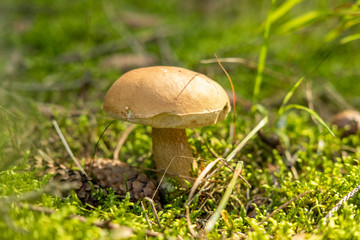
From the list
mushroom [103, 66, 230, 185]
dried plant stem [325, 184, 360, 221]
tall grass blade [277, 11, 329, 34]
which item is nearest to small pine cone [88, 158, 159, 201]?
mushroom [103, 66, 230, 185]


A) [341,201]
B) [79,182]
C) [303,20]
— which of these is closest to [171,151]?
[79,182]

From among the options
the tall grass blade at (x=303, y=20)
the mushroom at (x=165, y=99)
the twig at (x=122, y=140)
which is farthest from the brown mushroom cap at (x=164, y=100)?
the tall grass blade at (x=303, y=20)

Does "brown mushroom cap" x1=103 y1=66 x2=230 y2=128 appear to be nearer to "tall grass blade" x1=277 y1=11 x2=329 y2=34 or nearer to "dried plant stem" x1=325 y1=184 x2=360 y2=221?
"dried plant stem" x1=325 y1=184 x2=360 y2=221

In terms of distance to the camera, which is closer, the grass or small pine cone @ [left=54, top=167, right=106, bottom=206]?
the grass

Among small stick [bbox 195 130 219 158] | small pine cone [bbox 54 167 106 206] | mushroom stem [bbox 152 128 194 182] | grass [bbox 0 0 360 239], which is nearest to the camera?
grass [bbox 0 0 360 239]

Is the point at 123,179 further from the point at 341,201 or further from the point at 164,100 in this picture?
the point at 341,201

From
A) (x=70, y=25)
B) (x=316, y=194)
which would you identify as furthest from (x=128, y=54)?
(x=316, y=194)

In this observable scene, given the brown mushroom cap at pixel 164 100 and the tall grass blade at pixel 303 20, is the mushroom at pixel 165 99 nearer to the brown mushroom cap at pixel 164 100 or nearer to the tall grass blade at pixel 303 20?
the brown mushroom cap at pixel 164 100
